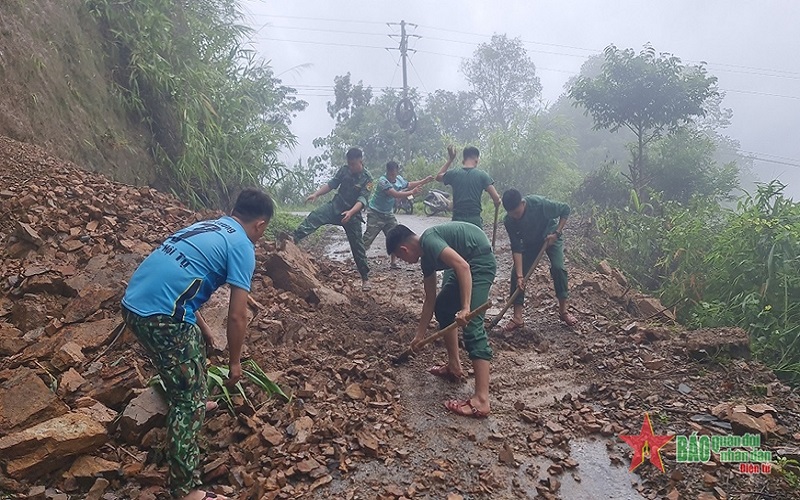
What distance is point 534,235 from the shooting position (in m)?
4.91

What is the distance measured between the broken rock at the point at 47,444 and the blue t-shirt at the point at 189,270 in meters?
0.73

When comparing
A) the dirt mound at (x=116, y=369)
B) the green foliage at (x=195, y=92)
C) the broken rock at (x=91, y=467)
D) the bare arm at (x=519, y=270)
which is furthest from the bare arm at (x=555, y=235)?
the green foliage at (x=195, y=92)

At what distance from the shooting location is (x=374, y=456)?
269 centimetres

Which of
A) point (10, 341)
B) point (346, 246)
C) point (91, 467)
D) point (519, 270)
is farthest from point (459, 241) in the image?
point (346, 246)

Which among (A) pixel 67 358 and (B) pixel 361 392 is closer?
(A) pixel 67 358

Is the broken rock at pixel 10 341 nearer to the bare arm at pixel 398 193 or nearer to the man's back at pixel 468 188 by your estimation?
the man's back at pixel 468 188

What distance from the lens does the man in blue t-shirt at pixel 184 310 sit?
7.10 feet

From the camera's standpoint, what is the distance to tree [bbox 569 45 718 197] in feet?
39.4

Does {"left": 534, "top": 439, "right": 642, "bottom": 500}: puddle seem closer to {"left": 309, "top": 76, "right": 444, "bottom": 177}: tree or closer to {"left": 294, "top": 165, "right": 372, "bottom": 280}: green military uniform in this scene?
{"left": 294, "top": 165, "right": 372, "bottom": 280}: green military uniform

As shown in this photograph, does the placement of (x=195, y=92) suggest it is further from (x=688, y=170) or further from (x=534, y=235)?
(x=688, y=170)

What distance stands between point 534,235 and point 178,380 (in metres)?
3.68

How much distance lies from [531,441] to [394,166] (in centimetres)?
458

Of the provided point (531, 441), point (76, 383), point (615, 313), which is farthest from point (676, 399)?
point (76, 383)

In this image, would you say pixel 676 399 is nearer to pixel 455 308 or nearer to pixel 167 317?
pixel 455 308
